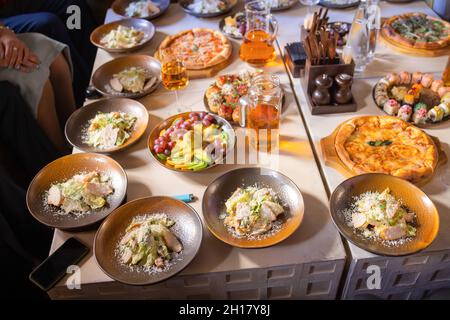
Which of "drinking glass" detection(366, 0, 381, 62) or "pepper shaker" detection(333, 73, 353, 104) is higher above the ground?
"drinking glass" detection(366, 0, 381, 62)

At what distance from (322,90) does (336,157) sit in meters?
0.33

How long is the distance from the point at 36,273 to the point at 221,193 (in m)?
0.61

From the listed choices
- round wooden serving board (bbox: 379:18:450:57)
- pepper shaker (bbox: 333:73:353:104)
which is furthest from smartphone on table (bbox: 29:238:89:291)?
round wooden serving board (bbox: 379:18:450:57)

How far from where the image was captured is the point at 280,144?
1.54 m

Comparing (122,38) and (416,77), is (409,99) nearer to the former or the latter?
(416,77)

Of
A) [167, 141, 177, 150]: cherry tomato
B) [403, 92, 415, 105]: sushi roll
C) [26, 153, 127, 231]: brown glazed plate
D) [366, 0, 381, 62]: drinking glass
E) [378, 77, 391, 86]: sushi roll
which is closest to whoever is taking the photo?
[26, 153, 127, 231]: brown glazed plate

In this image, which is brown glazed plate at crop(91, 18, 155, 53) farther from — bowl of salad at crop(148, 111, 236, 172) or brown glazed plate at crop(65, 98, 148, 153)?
bowl of salad at crop(148, 111, 236, 172)

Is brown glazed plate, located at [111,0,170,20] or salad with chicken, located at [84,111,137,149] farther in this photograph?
brown glazed plate, located at [111,0,170,20]

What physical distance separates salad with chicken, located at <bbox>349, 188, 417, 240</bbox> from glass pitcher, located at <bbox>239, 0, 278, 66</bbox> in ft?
3.14

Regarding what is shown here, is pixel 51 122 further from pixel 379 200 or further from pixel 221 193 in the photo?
pixel 379 200

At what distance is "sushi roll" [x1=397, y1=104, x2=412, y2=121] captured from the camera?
1562 mm

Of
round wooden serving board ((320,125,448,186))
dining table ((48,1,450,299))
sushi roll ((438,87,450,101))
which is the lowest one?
dining table ((48,1,450,299))

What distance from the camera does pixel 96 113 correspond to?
1.73m
